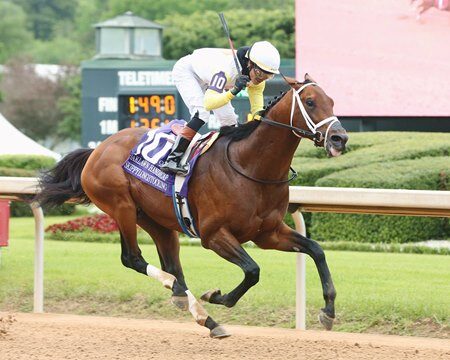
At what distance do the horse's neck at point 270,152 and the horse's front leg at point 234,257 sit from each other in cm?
40

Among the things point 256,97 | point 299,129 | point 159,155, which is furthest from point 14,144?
point 299,129

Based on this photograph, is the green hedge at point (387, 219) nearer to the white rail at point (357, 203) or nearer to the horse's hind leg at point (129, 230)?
→ the white rail at point (357, 203)

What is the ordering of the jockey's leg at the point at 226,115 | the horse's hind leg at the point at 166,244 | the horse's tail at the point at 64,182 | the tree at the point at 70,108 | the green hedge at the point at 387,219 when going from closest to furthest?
the jockey's leg at the point at 226,115 < the horse's hind leg at the point at 166,244 < the horse's tail at the point at 64,182 < the green hedge at the point at 387,219 < the tree at the point at 70,108

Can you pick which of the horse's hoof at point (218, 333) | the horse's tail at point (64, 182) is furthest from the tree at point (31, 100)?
the horse's hoof at point (218, 333)

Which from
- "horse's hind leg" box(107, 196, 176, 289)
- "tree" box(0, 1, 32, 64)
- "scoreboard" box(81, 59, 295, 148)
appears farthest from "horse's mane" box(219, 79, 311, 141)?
"tree" box(0, 1, 32, 64)

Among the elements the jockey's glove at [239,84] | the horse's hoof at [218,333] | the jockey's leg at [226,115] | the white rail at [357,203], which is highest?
the jockey's glove at [239,84]

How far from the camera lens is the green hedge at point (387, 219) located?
36.9 feet

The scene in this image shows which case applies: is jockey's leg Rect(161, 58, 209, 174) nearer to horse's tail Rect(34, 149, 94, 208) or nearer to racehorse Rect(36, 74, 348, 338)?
racehorse Rect(36, 74, 348, 338)

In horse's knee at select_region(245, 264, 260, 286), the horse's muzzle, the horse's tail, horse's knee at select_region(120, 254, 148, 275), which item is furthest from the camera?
the horse's tail

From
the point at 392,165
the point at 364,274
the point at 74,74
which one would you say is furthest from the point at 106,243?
the point at 74,74

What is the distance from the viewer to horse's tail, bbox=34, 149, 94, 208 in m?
7.73

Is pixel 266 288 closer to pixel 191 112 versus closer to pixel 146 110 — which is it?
pixel 191 112

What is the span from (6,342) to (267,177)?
1847 mm

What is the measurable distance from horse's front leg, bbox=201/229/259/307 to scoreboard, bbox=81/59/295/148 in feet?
24.6
